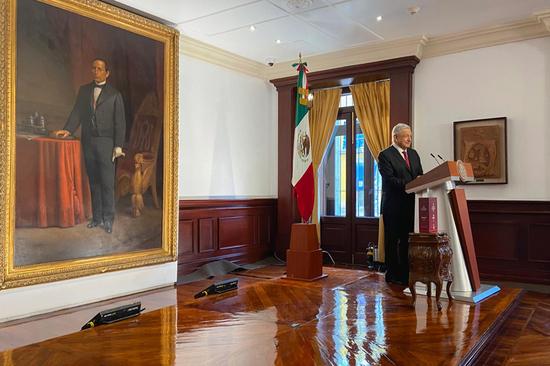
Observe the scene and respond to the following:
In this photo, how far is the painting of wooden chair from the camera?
509 centimetres

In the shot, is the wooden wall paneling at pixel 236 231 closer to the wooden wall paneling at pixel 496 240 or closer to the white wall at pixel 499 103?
the white wall at pixel 499 103

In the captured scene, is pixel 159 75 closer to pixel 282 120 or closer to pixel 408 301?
pixel 282 120

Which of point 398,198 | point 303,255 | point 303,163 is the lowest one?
point 303,255

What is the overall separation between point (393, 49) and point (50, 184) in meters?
4.82

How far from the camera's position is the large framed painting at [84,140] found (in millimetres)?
4113

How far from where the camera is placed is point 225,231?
267 inches

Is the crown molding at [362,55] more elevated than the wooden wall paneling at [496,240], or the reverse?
the crown molding at [362,55]

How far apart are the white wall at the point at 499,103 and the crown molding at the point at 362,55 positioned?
0.34 meters

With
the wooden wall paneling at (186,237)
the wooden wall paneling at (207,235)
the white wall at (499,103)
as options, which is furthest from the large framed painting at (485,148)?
the wooden wall paneling at (186,237)

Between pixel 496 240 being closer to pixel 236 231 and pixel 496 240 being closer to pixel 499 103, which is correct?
pixel 499 103

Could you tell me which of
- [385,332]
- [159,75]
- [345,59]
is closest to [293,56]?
[345,59]

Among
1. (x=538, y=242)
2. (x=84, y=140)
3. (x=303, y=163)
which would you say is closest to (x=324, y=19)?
(x=303, y=163)

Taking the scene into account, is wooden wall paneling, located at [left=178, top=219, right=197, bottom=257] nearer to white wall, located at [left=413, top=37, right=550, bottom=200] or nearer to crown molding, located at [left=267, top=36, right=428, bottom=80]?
crown molding, located at [left=267, top=36, right=428, bottom=80]

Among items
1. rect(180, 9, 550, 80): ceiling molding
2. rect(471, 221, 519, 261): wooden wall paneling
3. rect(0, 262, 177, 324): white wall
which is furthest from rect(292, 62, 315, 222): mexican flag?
rect(471, 221, 519, 261): wooden wall paneling
